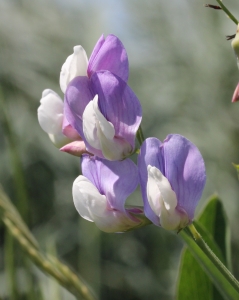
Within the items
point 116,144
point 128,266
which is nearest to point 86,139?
point 116,144

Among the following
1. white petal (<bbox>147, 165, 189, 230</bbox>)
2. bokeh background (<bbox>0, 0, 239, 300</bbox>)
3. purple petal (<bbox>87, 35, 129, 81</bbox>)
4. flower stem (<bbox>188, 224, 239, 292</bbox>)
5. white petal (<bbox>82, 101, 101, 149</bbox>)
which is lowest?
bokeh background (<bbox>0, 0, 239, 300</bbox>)

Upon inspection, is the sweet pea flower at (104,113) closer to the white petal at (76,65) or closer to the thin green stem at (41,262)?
the white petal at (76,65)

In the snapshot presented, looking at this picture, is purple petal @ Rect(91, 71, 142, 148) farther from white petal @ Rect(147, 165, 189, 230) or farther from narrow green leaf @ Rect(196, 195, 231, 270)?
narrow green leaf @ Rect(196, 195, 231, 270)

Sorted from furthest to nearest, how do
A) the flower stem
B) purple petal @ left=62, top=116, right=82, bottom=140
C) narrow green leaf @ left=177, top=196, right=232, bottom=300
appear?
narrow green leaf @ left=177, top=196, right=232, bottom=300, purple petal @ left=62, top=116, right=82, bottom=140, the flower stem

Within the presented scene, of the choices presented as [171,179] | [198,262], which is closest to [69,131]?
[171,179]

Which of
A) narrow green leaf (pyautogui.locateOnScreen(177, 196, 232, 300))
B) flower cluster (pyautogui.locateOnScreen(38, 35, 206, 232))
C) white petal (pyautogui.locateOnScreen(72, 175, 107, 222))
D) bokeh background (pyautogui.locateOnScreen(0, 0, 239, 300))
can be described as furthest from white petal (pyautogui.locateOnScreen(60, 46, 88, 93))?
bokeh background (pyautogui.locateOnScreen(0, 0, 239, 300))

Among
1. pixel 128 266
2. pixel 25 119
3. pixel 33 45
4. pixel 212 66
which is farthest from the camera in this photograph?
pixel 33 45

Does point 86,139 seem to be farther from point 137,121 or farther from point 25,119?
point 25,119

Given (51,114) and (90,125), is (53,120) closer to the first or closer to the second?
(51,114)
